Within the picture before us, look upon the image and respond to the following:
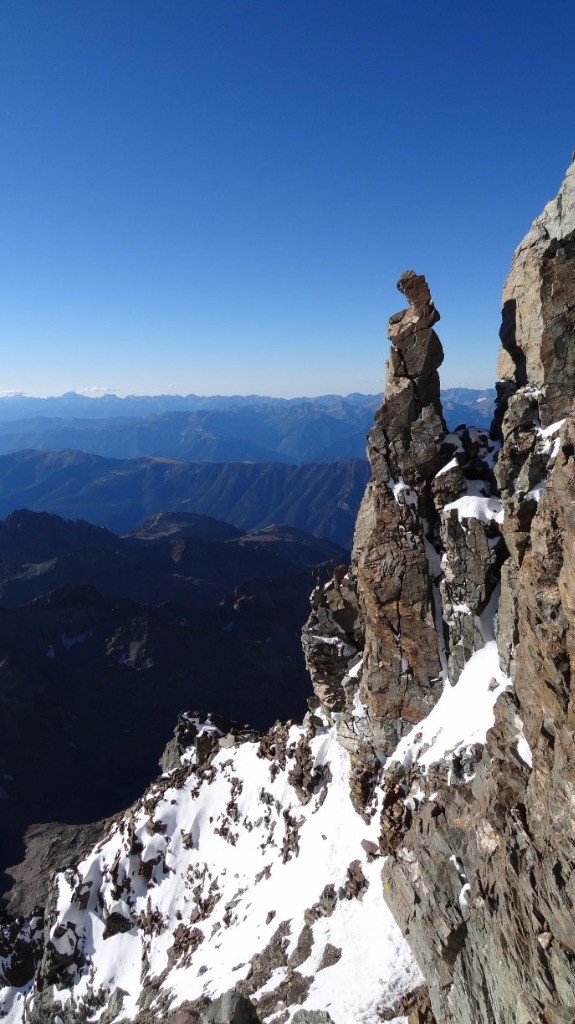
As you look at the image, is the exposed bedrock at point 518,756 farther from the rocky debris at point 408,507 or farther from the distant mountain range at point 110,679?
the distant mountain range at point 110,679

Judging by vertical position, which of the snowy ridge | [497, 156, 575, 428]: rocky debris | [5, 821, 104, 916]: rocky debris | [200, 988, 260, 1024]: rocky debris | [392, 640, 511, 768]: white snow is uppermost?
[497, 156, 575, 428]: rocky debris

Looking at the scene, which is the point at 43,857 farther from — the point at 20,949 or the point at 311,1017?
the point at 311,1017

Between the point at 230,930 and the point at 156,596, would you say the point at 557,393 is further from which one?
the point at 156,596

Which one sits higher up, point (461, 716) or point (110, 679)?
point (461, 716)

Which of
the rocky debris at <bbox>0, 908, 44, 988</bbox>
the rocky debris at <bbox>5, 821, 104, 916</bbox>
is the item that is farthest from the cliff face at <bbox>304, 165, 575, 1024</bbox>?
the rocky debris at <bbox>5, 821, 104, 916</bbox>

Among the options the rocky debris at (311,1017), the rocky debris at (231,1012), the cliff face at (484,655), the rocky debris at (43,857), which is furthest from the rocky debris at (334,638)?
the rocky debris at (43,857)

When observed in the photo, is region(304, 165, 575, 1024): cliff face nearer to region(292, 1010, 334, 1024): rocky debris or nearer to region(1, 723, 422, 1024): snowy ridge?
region(1, 723, 422, 1024): snowy ridge

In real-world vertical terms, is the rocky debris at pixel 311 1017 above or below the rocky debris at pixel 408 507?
below

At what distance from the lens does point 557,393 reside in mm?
24500

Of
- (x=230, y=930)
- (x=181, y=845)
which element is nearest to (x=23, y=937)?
(x=181, y=845)

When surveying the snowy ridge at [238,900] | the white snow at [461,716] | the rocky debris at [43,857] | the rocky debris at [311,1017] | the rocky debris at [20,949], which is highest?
the white snow at [461,716]

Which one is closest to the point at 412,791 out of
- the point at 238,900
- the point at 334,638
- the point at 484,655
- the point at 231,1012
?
the point at 484,655

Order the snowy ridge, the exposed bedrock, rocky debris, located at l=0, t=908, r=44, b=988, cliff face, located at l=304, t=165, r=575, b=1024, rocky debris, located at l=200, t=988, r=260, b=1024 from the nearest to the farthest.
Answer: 1. the exposed bedrock
2. cliff face, located at l=304, t=165, r=575, b=1024
3. rocky debris, located at l=200, t=988, r=260, b=1024
4. the snowy ridge
5. rocky debris, located at l=0, t=908, r=44, b=988

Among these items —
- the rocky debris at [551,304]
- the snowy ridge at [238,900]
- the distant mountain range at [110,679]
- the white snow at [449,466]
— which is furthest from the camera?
the distant mountain range at [110,679]
